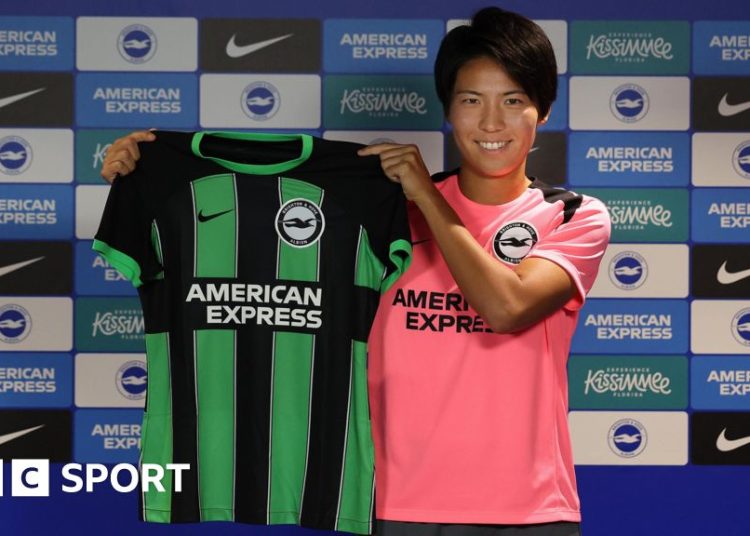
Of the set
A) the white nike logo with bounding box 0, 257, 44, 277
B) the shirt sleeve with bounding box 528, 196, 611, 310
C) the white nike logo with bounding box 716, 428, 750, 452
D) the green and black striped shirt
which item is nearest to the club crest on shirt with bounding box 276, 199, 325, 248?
the green and black striped shirt

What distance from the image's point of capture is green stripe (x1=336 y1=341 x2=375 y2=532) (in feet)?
6.11

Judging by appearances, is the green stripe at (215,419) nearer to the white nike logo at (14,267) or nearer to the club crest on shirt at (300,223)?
the club crest on shirt at (300,223)

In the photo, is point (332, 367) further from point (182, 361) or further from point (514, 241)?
point (514, 241)

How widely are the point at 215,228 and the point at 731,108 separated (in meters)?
1.70

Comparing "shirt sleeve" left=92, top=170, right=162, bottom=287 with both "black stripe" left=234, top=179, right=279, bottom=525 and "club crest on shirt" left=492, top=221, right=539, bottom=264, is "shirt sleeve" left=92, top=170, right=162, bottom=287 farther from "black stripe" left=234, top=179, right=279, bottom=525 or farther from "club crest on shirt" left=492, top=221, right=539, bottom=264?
"club crest on shirt" left=492, top=221, right=539, bottom=264

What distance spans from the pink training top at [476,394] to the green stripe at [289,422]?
159 millimetres

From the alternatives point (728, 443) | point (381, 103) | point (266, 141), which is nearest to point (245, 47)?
point (381, 103)

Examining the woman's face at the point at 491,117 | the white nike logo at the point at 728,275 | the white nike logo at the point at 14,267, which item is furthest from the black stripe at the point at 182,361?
the white nike logo at the point at 728,275

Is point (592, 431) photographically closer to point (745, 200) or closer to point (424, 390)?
point (745, 200)

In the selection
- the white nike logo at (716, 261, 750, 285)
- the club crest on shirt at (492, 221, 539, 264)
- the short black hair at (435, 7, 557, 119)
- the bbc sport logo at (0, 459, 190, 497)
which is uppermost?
the short black hair at (435, 7, 557, 119)

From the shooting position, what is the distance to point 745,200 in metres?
2.71

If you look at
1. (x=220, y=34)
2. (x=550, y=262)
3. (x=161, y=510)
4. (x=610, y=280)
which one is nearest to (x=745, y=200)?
(x=610, y=280)

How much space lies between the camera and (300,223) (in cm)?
191

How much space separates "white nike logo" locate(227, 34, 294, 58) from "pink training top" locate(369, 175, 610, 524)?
107cm
